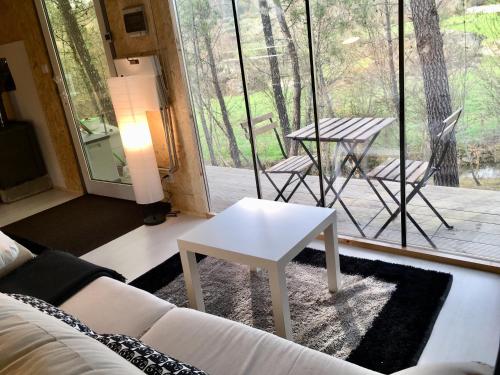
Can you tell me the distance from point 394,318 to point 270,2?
6.70 feet

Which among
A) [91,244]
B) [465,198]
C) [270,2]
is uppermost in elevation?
[270,2]

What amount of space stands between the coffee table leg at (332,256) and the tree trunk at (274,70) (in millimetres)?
1000

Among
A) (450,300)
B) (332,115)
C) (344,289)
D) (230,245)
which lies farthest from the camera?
(332,115)

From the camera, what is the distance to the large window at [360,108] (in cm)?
237

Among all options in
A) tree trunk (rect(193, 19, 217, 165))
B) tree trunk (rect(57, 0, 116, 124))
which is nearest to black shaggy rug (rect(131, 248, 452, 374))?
tree trunk (rect(193, 19, 217, 165))

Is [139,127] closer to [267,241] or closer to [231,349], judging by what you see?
[267,241]

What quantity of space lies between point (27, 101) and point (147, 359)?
471 cm

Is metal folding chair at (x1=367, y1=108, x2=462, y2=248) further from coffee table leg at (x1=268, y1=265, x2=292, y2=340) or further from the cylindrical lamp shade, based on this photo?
the cylindrical lamp shade

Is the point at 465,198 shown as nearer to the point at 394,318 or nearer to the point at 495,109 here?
the point at 495,109

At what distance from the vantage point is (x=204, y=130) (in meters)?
3.55

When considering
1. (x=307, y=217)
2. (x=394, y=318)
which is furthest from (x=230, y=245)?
(x=394, y=318)

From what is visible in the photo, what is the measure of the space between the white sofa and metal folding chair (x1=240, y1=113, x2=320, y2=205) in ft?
5.19

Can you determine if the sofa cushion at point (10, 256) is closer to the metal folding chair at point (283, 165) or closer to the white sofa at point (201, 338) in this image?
the white sofa at point (201, 338)

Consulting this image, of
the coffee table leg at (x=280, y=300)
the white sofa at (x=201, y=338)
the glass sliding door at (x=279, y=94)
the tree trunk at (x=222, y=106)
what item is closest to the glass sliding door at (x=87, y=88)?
the tree trunk at (x=222, y=106)
